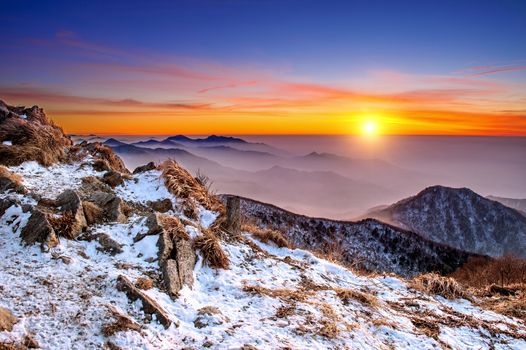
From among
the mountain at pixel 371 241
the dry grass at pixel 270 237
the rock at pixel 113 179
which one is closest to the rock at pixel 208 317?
the dry grass at pixel 270 237

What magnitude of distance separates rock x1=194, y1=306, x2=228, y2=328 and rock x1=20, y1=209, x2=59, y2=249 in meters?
3.71

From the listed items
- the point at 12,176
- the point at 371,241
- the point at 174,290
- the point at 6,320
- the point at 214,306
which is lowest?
the point at 371,241

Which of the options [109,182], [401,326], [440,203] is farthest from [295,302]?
[440,203]

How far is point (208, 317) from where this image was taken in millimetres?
6297

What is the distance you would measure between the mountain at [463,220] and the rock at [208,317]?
11498 cm

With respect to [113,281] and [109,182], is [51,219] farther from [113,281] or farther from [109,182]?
[109,182]

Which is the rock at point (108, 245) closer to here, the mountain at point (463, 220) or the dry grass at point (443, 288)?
the dry grass at point (443, 288)

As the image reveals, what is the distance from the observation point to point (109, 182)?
12.3m

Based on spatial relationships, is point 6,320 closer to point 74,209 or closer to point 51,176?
point 74,209

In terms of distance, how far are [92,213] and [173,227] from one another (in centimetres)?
232

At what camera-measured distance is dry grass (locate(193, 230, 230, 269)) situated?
8.59 meters

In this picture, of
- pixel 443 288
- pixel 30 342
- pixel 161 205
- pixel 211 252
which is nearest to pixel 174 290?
pixel 211 252

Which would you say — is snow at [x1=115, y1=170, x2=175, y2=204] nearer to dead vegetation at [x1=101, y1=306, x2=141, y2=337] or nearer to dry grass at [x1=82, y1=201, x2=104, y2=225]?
dry grass at [x1=82, y1=201, x2=104, y2=225]

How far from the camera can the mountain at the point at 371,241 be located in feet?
148
